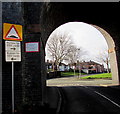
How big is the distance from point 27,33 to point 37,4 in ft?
4.82

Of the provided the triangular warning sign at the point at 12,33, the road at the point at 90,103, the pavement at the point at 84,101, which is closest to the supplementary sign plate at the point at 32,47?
the triangular warning sign at the point at 12,33

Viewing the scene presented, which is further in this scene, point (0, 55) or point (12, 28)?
point (0, 55)

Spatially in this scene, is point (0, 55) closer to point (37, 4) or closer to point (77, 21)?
point (37, 4)

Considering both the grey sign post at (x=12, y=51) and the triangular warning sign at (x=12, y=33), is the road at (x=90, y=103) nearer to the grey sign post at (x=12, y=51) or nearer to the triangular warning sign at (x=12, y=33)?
the grey sign post at (x=12, y=51)

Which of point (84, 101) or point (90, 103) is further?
point (84, 101)

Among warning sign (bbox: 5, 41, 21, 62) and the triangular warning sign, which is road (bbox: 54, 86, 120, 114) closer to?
warning sign (bbox: 5, 41, 21, 62)

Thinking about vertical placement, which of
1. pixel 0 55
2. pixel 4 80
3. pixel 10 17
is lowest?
pixel 4 80

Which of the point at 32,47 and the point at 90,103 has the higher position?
the point at 32,47

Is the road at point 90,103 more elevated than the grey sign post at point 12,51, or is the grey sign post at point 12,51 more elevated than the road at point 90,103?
the grey sign post at point 12,51

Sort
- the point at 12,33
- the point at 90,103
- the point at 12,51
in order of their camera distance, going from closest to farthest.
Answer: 1. the point at 12,51
2. the point at 12,33
3. the point at 90,103

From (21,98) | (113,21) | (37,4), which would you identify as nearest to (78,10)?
(113,21)

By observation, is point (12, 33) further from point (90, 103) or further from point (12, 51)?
point (90, 103)

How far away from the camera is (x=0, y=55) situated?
5.13 meters

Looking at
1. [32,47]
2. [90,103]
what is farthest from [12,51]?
[90,103]
